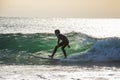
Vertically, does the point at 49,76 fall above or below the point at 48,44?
above

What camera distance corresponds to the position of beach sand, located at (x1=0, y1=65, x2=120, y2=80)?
14875 mm

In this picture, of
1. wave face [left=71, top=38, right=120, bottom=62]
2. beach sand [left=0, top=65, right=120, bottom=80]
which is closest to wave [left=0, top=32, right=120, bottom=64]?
wave face [left=71, top=38, right=120, bottom=62]

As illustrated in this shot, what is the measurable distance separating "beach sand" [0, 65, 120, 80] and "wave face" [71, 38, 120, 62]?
10.7 feet

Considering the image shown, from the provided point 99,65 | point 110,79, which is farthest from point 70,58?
point 110,79

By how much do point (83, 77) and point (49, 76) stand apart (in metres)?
1.17

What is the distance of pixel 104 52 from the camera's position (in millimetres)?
22656

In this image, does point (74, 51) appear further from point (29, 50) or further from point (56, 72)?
point (56, 72)

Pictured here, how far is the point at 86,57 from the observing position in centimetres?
2150

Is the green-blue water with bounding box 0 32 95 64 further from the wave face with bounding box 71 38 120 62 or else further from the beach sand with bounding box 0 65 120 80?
the beach sand with bounding box 0 65 120 80

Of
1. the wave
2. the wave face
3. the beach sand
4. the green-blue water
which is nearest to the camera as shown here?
the beach sand

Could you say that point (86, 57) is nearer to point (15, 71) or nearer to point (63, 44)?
point (63, 44)

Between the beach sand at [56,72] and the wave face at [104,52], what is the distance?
10.7 ft

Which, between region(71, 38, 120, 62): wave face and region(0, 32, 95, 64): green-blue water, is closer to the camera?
region(0, 32, 95, 64): green-blue water

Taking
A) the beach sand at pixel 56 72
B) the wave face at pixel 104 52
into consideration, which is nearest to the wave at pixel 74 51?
the wave face at pixel 104 52
